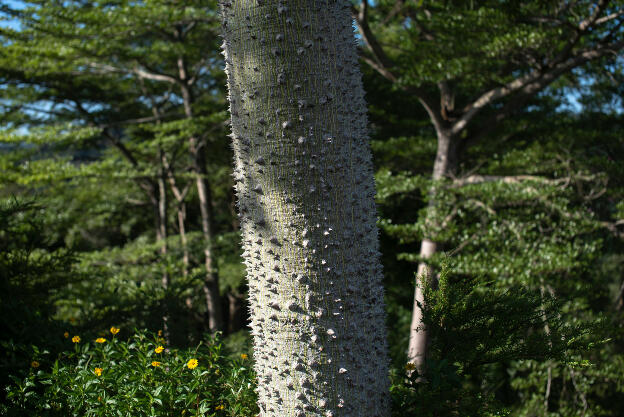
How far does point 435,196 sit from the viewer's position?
6129 millimetres

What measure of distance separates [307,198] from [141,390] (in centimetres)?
115

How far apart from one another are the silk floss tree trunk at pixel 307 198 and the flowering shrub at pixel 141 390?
0.35m

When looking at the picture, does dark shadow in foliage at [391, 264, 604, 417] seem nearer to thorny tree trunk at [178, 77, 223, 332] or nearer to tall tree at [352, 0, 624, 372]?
tall tree at [352, 0, 624, 372]

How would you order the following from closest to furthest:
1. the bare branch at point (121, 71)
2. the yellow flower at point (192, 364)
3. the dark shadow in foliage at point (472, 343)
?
the dark shadow in foliage at point (472, 343) < the yellow flower at point (192, 364) < the bare branch at point (121, 71)

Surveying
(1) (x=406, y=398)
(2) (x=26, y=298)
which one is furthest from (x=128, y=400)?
(2) (x=26, y=298)

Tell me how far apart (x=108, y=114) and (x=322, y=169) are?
11.9 meters

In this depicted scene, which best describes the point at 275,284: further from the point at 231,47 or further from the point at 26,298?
the point at 26,298

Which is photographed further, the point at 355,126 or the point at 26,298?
the point at 26,298

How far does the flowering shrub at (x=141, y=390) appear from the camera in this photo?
1.86 m

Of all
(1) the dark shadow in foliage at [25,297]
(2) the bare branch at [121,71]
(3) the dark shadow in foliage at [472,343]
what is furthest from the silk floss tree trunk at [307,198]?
(2) the bare branch at [121,71]

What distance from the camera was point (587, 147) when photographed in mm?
7785

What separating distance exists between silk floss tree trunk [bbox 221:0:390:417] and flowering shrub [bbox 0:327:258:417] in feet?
1.16

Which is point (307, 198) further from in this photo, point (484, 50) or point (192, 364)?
point (484, 50)

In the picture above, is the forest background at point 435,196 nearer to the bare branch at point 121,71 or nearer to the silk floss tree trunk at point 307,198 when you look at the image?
the bare branch at point 121,71
